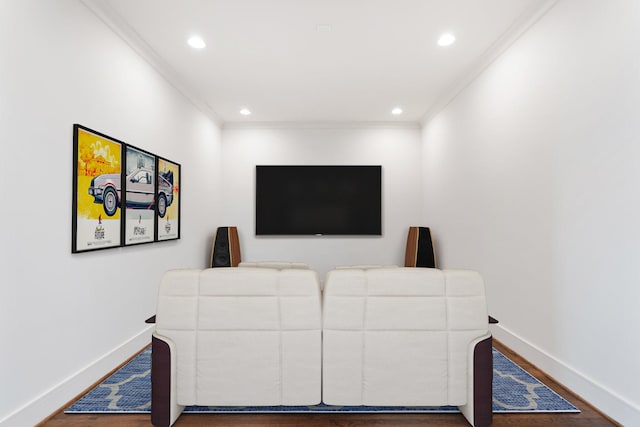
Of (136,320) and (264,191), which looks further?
(264,191)

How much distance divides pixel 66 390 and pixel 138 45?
2.73 meters

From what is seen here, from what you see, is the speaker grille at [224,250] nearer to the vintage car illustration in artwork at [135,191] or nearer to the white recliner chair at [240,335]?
the vintage car illustration in artwork at [135,191]

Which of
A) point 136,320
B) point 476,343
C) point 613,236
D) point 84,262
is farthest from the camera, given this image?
point 136,320

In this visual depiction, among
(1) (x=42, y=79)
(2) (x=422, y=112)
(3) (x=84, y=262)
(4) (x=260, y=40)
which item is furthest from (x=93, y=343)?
(2) (x=422, y=112)

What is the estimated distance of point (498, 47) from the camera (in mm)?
3160

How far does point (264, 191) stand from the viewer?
5.72 metres

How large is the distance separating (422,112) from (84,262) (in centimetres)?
461

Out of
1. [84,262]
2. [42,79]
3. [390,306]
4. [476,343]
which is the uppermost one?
[42,79]

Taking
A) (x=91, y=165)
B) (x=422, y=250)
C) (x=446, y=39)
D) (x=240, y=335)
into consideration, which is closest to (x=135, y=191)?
(x=91, y=165)

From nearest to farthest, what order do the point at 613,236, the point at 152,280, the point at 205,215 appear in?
the point at 613,236, the point at 152,280, the point at 205,215

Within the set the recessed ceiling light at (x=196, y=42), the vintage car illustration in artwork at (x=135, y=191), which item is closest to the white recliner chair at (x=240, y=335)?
the vintage car illustration in artwork at (x=135, y=191)

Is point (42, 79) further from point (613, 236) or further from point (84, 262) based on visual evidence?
point (613, 236)

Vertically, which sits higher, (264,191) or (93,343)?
(264,191)

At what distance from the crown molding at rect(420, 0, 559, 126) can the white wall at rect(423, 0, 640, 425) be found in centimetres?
7
